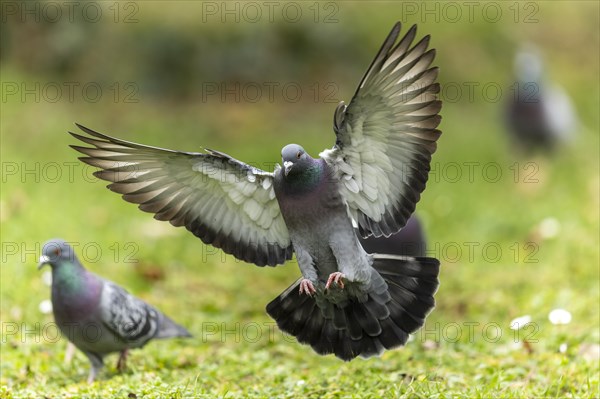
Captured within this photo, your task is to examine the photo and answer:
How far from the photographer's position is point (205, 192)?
3799 mm

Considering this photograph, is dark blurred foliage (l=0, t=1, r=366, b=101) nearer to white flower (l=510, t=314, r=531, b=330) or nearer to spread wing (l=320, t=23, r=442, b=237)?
white flower (l=510, t=314, r=531, b=330)

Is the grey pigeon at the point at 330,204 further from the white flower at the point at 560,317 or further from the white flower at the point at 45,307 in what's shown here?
the white flower at the point at 45,307

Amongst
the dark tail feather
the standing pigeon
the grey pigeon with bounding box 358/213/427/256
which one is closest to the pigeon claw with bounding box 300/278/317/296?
the dark tail feather

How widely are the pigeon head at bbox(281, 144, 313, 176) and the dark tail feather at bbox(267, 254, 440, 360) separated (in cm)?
62

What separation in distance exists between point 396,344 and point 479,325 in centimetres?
177

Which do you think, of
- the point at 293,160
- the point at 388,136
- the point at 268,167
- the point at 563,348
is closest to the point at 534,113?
the point at 268,167

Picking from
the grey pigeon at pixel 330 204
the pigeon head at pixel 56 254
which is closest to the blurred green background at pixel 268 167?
the grey pigeon at pixel 330 204

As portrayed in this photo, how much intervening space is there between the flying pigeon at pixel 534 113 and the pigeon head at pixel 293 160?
6.40 m

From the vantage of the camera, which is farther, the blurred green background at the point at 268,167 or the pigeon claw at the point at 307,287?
the blurred green background at the point at 268,167

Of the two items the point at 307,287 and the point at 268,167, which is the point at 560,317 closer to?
the point at 307,287

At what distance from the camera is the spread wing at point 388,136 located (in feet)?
10.8

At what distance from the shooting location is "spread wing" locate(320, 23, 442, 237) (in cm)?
329

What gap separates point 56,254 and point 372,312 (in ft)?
5.90

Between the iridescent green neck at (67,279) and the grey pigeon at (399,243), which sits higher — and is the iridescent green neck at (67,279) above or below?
below
